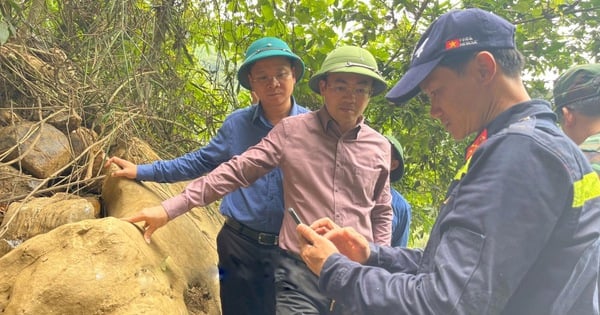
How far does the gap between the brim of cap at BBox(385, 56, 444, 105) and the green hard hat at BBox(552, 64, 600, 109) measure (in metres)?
1.72

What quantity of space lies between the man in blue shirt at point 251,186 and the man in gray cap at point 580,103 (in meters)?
1.50

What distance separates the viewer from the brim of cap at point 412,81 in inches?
51.9

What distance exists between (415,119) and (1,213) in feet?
11.0

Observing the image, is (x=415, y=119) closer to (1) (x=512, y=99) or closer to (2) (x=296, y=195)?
(2) (x=296, y=195)

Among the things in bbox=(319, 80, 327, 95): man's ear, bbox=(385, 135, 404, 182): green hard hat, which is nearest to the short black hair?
bbox=(319, 80, 327, 95): man's ear

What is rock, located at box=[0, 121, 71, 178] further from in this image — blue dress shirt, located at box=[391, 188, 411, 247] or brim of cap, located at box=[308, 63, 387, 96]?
blue dress shirt, located at box=[391, 188, 411, 247]

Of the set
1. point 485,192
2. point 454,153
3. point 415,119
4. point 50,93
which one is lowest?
point 454,153

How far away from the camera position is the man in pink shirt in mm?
2268

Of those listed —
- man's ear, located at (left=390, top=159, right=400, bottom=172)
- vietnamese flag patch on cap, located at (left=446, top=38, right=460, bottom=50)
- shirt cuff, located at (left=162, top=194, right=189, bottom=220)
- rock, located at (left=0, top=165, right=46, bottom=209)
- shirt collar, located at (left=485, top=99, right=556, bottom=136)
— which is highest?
vietnamese flag patch on cap, located at (left=446, top=38, right=460, bottom=50)

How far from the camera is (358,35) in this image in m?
4.65

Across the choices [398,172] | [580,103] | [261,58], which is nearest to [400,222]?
[398,172]

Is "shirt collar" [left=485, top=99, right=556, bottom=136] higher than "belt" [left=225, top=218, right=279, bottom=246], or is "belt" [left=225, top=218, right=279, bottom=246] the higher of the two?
"shirt collar" [left=485, top=99, right=556, bottom=136]

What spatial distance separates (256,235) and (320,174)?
545mm

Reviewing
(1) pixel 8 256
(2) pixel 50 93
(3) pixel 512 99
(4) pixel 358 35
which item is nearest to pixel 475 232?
(3) pixel 512 99
